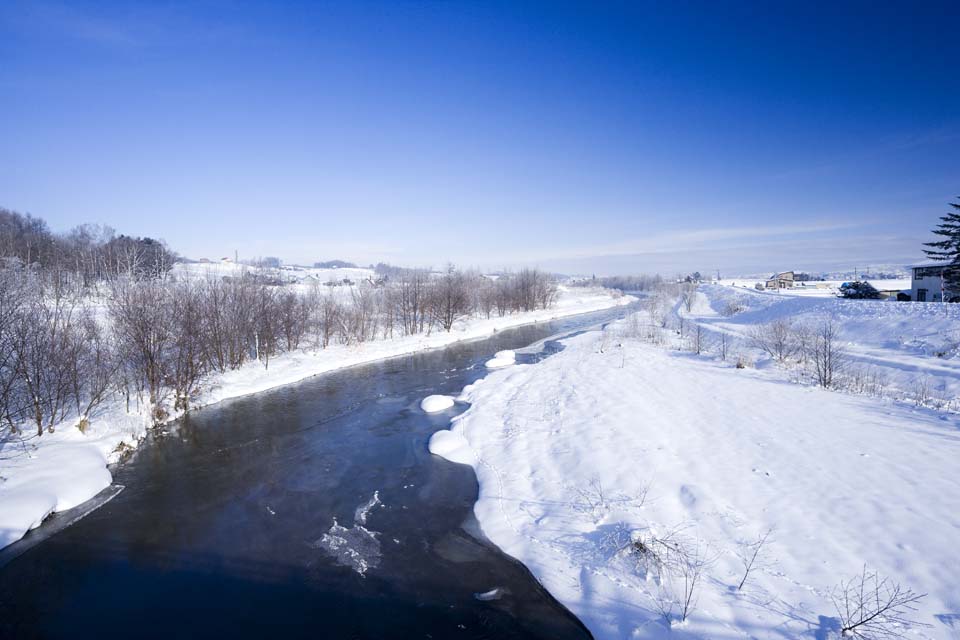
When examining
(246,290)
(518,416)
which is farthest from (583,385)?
(246,290)

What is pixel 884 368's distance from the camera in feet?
62.0

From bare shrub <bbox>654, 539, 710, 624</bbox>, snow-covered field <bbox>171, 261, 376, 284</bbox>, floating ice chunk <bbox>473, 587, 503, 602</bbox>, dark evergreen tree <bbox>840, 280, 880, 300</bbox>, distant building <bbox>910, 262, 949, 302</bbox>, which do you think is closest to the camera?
bare shrub <bbox>654, 539, 710, 624</bbox>

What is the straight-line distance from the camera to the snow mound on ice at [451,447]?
1248 centimetres

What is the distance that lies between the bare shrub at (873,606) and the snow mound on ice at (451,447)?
8.40 meters

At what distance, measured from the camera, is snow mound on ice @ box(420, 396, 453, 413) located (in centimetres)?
1724

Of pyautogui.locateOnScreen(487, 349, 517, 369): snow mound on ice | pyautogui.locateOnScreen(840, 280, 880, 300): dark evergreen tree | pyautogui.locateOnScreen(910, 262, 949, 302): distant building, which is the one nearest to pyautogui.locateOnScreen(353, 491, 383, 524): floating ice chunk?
pyautogui.locateOnScreen(487, 349, 517, 369): snow mound on ice

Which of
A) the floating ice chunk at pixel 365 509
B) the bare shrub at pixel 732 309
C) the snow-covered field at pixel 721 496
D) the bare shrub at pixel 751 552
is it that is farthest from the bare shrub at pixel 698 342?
the floating ice chunk at pixel 365 509

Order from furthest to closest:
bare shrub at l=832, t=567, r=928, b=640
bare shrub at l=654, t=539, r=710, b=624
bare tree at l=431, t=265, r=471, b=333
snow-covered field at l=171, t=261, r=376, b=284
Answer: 1. bare tree at l=431, t=265, r=471, b=333
2. snow-covered field at l=171, t=261, r=376, b=284
3. bare shrub at l=654, t=539, r=710, b=624
4. bare shrub at l=832, t=567, r=928, b=640

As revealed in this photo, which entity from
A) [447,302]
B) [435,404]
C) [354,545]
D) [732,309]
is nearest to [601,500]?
[354,545]

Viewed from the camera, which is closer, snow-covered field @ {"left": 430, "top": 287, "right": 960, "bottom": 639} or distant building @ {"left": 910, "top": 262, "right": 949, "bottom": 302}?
snow-covered field @ {"left": 430, "top": 287, "right": 960, "bottom": 639}

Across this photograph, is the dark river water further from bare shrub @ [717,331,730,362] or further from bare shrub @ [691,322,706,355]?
bare shrub @ [691,322,706,355]

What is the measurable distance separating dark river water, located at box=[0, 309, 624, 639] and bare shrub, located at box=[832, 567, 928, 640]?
372 centimetres

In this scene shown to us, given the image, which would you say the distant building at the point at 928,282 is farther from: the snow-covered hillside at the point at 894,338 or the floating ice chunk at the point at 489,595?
the floating ice chunk at the point at 489,595

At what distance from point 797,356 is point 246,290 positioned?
3099cm
